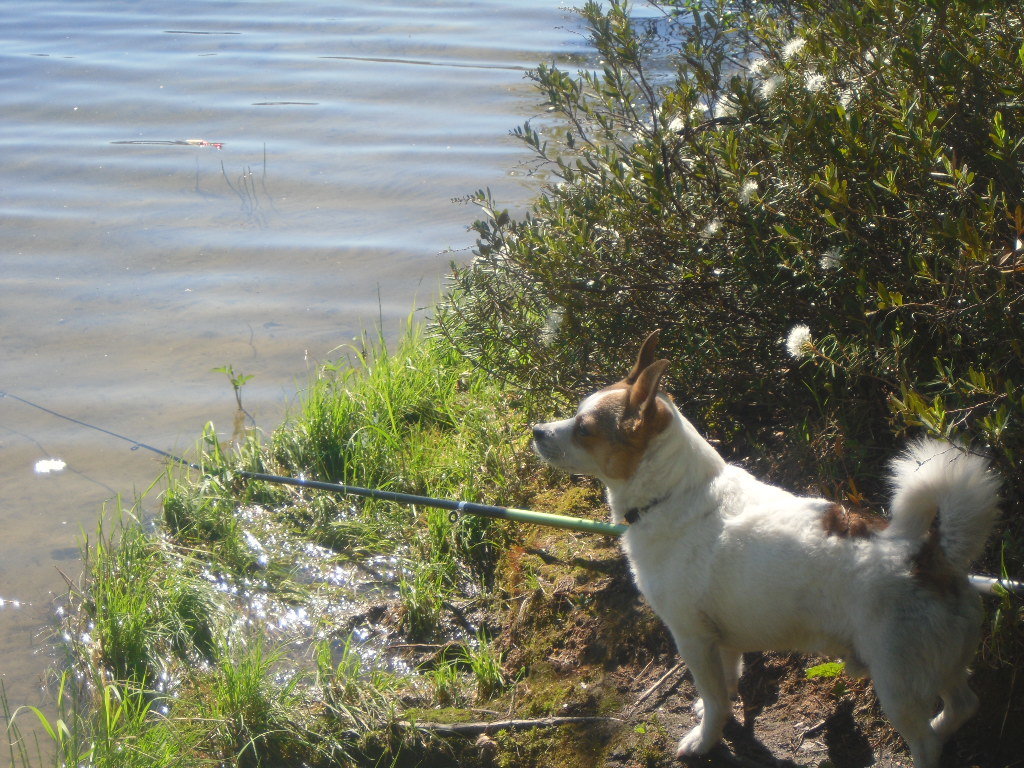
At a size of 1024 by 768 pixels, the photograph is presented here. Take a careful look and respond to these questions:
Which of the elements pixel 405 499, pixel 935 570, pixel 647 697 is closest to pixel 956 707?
pixel 935 570

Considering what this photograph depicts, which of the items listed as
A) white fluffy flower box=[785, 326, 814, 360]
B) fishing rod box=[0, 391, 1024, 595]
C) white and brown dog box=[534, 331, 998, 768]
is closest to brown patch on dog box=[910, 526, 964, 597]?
white and brown dog box=[534, 331, 998, 768]

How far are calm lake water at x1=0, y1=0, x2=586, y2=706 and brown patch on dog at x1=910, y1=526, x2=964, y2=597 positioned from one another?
11.4ft

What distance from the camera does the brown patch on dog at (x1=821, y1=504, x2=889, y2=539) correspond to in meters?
2.80

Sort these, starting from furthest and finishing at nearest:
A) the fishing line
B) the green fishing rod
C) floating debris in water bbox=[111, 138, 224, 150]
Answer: floating debris in water bbox=[111, 138, 224, 150]
the fishing line
the green fishing rod

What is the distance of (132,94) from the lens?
424 inches

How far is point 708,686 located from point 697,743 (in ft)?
0.74

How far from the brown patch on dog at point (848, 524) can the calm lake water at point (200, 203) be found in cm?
324

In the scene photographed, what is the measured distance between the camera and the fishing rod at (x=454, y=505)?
291 centimetres

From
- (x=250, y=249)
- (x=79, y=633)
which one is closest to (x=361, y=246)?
(x=250, y=249)

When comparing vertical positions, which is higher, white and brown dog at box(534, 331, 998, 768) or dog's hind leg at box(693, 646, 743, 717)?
white and brown dog at box(534, 331, 998, 768)

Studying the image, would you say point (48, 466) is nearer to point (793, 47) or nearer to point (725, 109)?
point (725, 109)

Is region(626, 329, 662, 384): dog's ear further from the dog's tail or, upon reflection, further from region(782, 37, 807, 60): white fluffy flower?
region(782, 37, 807, 60): white fluffy flower

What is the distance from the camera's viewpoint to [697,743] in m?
3.21

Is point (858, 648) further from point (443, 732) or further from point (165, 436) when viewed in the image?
point (165, 436)
